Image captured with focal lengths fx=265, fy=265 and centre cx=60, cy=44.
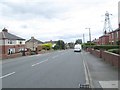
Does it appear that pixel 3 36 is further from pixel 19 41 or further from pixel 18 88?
pixel 18 88

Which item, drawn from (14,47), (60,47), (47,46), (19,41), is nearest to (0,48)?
(14,47)

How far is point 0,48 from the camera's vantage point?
2749 inches

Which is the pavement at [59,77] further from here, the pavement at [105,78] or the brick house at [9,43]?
the brick house at [9,43]

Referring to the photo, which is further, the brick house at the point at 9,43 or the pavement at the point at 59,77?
the brick house at the point at 9,43

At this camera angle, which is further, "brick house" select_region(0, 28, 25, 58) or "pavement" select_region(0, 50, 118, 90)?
"brick house" select_region(0, 28, 25, 58)

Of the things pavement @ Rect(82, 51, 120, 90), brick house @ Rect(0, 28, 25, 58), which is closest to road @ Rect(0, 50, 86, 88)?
pavement @ Rect(82, 51, 120, 90)

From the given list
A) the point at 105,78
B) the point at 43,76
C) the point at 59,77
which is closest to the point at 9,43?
the point at 43,76

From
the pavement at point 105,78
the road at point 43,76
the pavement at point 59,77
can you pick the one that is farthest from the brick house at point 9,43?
the pavement at point 105,78

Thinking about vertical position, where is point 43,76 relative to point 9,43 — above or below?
below

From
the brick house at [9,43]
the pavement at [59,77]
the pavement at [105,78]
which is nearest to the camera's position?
the pavement at [105,78]

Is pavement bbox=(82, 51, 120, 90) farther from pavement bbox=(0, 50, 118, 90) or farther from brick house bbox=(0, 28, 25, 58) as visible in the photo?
brick house bbox=(0, 28, 25, 58)

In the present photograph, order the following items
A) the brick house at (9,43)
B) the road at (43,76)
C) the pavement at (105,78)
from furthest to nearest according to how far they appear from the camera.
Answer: the brick house at (9,43) → the road at (43,76) → the pavement at (105,78)

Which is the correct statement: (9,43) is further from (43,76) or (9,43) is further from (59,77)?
(59,77)

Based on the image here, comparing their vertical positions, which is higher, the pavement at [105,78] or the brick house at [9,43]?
the brick house at [9,43]
